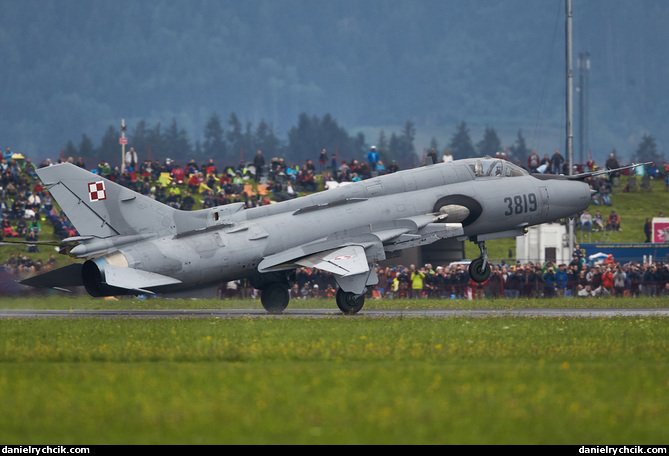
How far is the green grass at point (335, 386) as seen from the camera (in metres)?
9.49

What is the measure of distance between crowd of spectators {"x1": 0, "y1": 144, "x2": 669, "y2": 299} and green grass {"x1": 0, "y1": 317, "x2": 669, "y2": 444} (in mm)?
13040

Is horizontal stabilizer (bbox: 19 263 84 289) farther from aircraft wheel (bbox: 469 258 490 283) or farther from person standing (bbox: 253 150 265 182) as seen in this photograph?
person standing (bbox: 253 150 265 182)

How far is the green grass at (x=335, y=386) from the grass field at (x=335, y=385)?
0.03m

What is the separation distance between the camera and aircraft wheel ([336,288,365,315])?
88.7 ft

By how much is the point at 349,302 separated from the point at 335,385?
14960 millimetres

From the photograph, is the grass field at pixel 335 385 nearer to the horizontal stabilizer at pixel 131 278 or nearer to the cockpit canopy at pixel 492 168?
the horizontal stabilizer at pixel 131 278

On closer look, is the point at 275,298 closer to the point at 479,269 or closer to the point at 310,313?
the point at 310,313

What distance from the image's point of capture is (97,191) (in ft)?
84.0

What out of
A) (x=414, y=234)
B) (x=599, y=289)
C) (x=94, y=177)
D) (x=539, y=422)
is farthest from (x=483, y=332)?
(x=599, y=289)

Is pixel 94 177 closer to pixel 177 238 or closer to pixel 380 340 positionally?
pixel 177 238

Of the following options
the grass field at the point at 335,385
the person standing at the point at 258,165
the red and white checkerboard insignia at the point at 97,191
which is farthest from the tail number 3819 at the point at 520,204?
the person standing at the point at 258,165

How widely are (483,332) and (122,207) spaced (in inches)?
434

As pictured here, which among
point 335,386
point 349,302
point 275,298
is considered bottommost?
point 335,386

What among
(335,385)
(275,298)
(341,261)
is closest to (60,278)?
(275,298)
